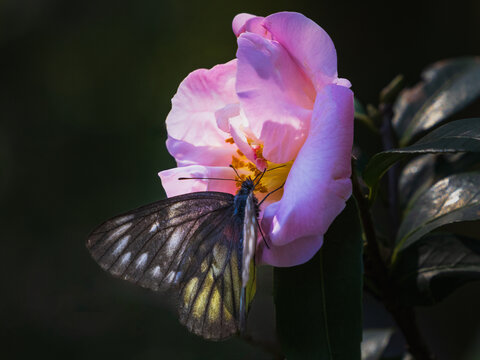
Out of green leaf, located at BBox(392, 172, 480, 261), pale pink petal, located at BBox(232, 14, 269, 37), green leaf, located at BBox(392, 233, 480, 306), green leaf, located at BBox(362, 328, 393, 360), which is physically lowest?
green leaf, located at BBox(362, 328, 393, 360)

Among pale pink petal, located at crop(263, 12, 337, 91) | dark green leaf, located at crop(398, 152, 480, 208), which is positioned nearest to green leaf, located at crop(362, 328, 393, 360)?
dark green leaf, located at crop(398, 152, 480, 208)

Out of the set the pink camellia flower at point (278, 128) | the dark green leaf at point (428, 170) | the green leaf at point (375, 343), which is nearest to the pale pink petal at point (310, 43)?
the pink camellia flower at point (278, 128)

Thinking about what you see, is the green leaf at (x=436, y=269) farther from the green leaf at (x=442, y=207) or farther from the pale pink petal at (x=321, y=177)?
the pale pink petal at (x=321, y=177)

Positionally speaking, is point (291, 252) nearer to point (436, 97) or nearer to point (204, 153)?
point (204, 153)

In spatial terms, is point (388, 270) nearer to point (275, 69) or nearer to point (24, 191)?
point (275, 69)

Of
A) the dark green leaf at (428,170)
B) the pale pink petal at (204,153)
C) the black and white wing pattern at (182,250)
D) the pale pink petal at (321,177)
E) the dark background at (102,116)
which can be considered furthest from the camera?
the dark background at (102,116)

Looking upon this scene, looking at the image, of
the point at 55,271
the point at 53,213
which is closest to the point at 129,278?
the point at 55,271

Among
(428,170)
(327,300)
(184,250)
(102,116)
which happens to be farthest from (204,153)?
(102,116)

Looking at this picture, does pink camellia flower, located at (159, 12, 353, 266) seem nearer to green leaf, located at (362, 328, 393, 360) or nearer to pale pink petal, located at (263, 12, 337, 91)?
pale pink petal, located at (263, 12, 337, 91)
